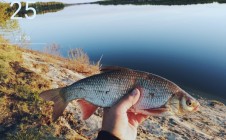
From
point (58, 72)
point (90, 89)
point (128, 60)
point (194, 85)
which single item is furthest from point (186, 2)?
point (90, 89)

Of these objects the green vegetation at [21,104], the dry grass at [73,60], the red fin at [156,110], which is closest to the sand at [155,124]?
the green vegetation at [21,104]

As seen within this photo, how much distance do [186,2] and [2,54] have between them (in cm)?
6975

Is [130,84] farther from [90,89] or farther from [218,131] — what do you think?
[218,131]

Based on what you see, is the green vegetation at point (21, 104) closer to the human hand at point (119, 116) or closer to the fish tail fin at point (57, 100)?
the fish tail fin at point (57, 100)

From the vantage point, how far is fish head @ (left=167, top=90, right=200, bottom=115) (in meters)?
3.80

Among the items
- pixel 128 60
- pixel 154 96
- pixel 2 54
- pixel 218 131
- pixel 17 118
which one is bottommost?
pixel 128 60

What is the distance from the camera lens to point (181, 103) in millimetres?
3818

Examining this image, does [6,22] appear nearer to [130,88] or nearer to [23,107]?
[23,107]

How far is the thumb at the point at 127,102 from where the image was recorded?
3678 mm

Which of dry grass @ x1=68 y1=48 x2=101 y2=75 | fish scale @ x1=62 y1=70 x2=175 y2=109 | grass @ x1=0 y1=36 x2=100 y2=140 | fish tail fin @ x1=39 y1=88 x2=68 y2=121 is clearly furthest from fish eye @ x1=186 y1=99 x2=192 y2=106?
dry grass @ x1=68 y1=48 x2=101 y2=75

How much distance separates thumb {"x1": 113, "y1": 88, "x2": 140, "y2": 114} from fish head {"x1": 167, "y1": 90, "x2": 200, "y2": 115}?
1.16 ft

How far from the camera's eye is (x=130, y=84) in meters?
3.80

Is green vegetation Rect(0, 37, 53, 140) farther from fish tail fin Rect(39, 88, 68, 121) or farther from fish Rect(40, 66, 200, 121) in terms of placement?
fish Rect(40, 66, 200, 121)

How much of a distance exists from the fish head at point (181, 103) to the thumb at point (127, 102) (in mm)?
352
